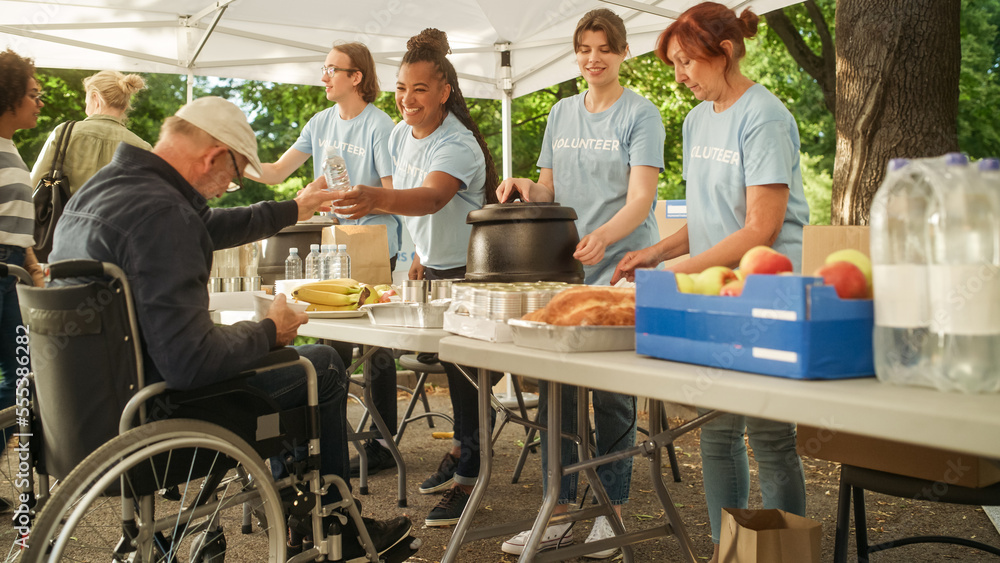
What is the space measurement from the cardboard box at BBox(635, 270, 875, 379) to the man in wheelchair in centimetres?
114

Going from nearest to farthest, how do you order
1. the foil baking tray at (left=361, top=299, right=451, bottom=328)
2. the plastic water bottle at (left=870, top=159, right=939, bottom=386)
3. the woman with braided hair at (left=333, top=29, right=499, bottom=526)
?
1. the plastic water bottle at (left=870, top=159, right=939, bottom=386)
2. the foil baking tray at (left=361, top=299, right=451, bottom=328)
3. the woman with braided hair at (left=333, top=29, right=499, bottom=526)

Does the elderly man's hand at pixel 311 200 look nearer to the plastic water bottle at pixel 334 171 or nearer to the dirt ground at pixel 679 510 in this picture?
the plastic water bottle at pixel 334 171

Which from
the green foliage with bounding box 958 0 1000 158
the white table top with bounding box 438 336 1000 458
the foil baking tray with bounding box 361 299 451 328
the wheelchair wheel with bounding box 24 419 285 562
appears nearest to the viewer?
the white table top with bounding box 438 336 1000 458

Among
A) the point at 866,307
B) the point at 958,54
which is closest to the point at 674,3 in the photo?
the point at 958,54

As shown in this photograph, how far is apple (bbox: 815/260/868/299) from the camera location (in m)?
1.40

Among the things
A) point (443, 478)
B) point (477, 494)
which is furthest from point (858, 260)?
point (443, 478)

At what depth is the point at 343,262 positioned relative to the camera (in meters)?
3.32

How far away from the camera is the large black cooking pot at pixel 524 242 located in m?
2.36

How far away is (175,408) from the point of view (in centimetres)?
200

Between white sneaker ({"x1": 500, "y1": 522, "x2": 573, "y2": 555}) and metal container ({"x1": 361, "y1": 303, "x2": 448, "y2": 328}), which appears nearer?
metal container ({"x1": 361, "y1": 303, "x2": 448, "y2": 328})

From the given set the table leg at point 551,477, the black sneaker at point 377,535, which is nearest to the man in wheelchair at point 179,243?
the black sneaker at point 377,535

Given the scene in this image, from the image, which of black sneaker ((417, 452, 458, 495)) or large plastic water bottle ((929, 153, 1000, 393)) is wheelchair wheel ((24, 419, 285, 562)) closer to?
large plastic water bottle ((929, 153, 1000, 393))

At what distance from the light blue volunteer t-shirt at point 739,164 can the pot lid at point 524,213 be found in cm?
47

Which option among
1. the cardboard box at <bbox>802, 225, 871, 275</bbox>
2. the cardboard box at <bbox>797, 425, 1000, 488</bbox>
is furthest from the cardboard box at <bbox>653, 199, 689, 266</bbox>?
the cardboard box at <bbox>802, 225, 871, 275</bbox>
